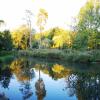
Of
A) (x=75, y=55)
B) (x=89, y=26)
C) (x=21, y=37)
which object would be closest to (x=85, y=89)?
(x=75, y=55)

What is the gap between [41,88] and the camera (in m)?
16.3

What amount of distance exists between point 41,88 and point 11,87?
1682mm

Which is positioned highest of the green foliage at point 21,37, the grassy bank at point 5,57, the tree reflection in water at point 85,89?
the green foliage at point 21,37

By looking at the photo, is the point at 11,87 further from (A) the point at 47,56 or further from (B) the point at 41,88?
(A) the point at 47,56

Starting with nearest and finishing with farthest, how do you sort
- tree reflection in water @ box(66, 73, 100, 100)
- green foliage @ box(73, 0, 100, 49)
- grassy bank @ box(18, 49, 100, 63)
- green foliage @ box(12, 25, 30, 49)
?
tree reflection in water @ box(66, 73, 100, 100) → grassy bank @ box(18, 49, 100, 63) → green foliage @ box(73, 0, 100, 49) → green foliage @ box(12, 25, 30, 49)

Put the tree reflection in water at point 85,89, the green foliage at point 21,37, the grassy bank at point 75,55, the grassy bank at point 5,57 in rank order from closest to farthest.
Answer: the tree reflection in water at point 85,89, the grassy bank at point 75,55, the grassy bank at point 5,57, the green foliage at point 21,37

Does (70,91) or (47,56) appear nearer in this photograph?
(70,91)

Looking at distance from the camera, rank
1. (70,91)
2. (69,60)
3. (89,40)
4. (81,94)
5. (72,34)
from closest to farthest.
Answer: (81,94), (70,91), (69,60), (89,40), (72,34)

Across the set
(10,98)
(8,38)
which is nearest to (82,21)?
(8,38)

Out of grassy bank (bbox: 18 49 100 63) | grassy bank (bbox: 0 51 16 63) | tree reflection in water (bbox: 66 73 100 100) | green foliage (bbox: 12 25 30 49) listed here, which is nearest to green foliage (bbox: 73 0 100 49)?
grassy bank (bbox: 18 49 100 63)

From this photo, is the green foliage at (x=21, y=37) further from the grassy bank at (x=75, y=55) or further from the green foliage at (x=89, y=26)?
the green foliage at (x=89, y=26)

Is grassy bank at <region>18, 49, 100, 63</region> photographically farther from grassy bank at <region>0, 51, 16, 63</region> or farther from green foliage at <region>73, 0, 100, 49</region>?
grassy bank at <region>0, 51, 16, 63</region>

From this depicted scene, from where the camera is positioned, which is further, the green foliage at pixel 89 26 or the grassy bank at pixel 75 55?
the green foliage at pixel 89 26

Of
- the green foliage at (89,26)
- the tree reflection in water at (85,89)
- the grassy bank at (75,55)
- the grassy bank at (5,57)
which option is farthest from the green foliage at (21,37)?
the tree reflection in water at (85,89)
